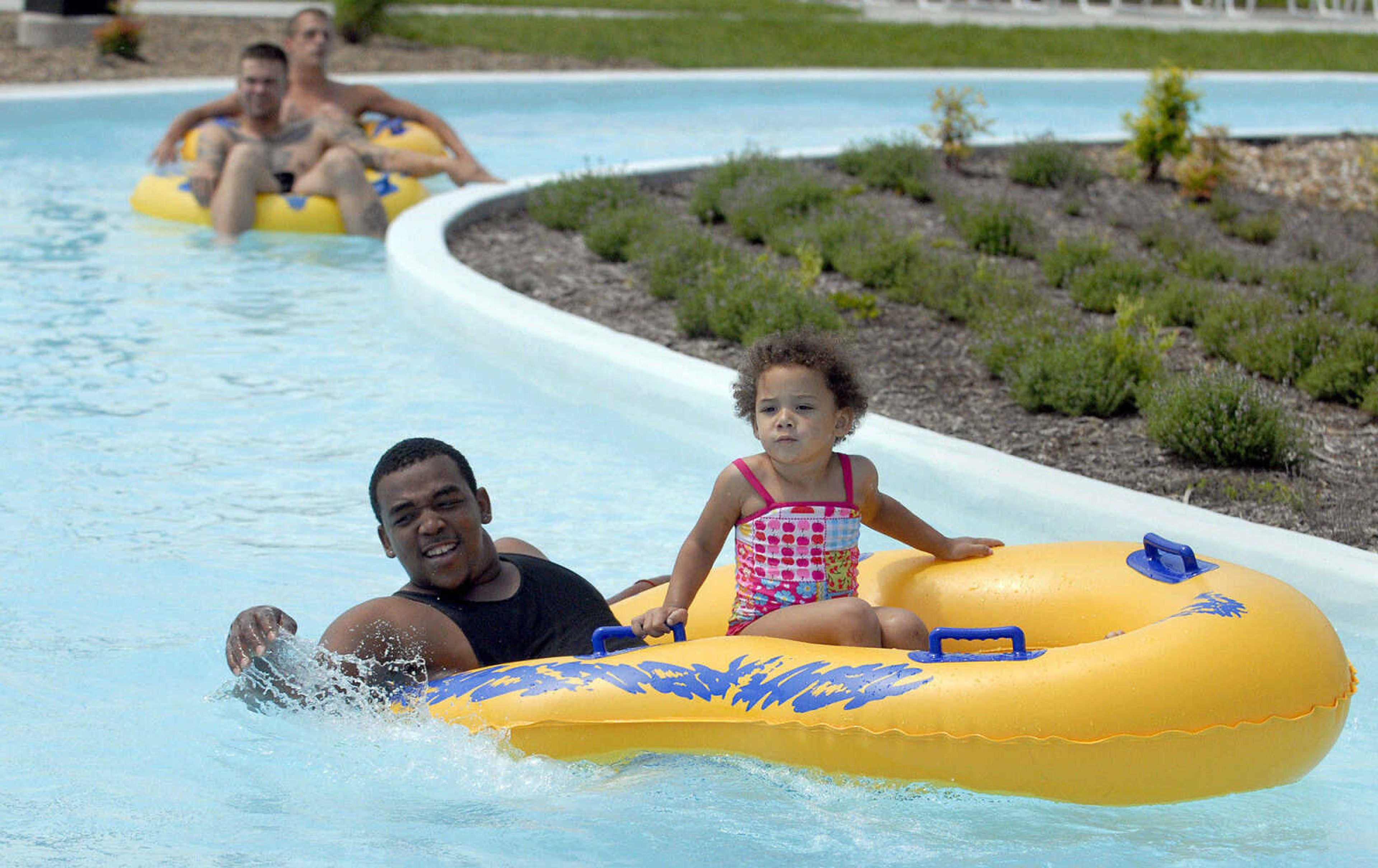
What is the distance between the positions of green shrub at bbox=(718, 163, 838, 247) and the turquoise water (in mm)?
1888

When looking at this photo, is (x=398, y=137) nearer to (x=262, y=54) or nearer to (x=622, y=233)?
(x=262, y=54)

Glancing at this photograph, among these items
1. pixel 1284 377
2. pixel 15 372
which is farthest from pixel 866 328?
pixel 15 372

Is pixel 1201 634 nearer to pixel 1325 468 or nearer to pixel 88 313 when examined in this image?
pixel 1325 468

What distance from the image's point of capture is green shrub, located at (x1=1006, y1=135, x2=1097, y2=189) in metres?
9.40

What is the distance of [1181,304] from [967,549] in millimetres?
3203

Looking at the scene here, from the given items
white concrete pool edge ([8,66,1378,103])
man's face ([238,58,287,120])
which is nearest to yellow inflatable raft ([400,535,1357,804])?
man's face ([238,58,287,120])

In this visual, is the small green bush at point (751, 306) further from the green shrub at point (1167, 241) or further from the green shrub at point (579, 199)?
the green shrub at point (1167, 241)

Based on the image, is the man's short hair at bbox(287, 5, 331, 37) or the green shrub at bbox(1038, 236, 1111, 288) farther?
the man's short hair at bbox(287, 5, 331, 37)

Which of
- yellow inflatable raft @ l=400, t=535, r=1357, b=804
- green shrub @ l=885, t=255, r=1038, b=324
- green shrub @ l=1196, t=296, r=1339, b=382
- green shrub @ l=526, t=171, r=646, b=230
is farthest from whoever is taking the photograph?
green shrub @ l=526, t=171, r=646, b=230

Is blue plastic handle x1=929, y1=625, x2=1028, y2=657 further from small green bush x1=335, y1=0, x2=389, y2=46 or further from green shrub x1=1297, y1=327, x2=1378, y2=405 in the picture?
small green bush x1=335, y1=0, x2=389, y2=46

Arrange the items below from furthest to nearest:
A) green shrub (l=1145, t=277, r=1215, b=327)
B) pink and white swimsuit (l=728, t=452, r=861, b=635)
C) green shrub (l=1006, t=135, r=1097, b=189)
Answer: green shrub (l=1006, t=135, r=1097, b=189) → green shrub (l=1145, t=277, r=1215, b=327) → pink and white swimsuit (l=728, t=452, r=861, b=635)

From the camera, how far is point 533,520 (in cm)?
499

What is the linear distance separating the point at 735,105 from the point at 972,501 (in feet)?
35.2

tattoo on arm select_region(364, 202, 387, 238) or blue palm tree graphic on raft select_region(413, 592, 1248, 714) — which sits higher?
blue palm tree graphic on raft select_region(413, 592, 1248, 714)
